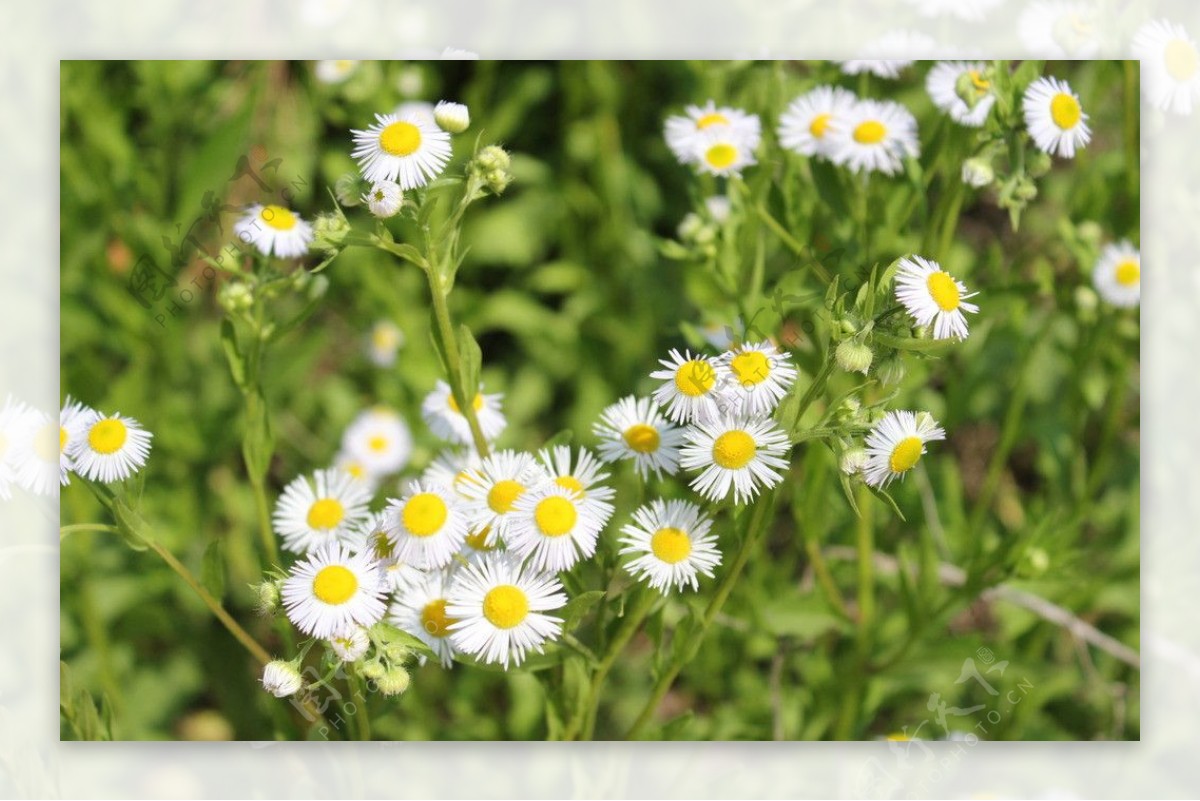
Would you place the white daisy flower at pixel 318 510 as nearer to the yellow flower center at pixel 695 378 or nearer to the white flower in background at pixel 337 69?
the yellow flower center at pixel 695 378

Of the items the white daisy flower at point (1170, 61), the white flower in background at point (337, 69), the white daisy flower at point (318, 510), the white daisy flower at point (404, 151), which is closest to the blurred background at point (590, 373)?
the white flower in background at point (337, 69)

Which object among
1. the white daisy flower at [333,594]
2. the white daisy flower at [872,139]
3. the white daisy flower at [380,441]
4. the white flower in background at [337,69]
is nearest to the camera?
the white daisy flower at [333,594]

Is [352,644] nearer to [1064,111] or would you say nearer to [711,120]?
[711,120]

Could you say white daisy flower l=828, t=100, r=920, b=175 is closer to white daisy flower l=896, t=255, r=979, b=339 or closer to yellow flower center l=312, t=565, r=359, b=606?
white daisy flower l=896, t=255, r=979, b=339

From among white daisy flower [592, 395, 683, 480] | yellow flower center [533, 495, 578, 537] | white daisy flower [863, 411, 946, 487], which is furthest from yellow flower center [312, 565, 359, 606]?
white daisy flower [863, 411, 946, 487]

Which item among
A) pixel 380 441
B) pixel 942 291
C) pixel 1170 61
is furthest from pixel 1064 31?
pixel 380 441
